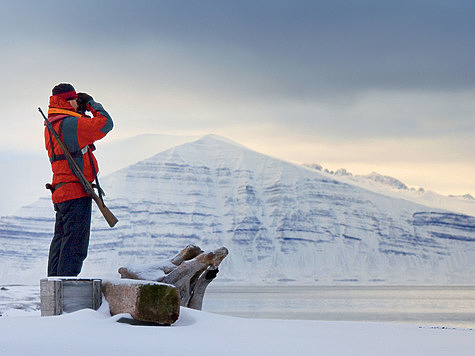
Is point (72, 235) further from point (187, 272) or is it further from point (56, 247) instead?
point (187, 272)

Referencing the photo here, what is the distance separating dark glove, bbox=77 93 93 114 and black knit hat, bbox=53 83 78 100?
14 cm

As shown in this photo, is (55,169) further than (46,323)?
Yes

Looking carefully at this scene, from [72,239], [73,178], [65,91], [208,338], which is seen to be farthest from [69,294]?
[65,91]

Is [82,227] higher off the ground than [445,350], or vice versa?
[82,227]

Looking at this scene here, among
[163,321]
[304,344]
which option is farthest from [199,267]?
[304,344]

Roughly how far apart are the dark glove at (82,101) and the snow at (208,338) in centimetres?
318

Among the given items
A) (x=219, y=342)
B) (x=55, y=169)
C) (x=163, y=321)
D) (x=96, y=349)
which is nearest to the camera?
(x=96, y=349)

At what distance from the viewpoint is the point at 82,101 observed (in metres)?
12.3

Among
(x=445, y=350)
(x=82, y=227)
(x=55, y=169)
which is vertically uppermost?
(x=55, y=169)

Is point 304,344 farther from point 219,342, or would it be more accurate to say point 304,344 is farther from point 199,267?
point 199,267

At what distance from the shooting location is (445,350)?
9.37 meters

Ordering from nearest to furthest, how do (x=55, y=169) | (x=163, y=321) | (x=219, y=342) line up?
(x=219, y=342) → (x=163, y=321) → (x=55, y=169)

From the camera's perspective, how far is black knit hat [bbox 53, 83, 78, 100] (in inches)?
476

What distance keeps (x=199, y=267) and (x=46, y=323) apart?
3438 mm
